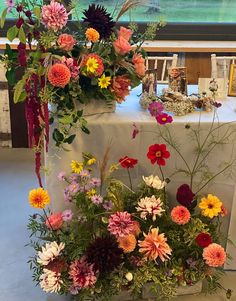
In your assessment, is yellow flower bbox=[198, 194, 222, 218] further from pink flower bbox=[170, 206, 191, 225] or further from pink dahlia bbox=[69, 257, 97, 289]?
pink dahlia bbox=[69, 257, 97, 289]

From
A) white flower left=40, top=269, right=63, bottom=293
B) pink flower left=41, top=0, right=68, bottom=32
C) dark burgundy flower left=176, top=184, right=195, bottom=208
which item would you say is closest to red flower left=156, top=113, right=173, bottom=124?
dark burgundy flower left=176, top=184, right=195, bottom=208

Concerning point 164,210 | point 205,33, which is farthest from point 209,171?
point 205,33

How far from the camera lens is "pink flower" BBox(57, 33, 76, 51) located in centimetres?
172

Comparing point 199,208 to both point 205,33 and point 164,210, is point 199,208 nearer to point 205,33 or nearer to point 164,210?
point 164,210

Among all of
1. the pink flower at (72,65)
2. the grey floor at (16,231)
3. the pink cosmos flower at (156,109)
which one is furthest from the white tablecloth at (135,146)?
the grey floor at (16,231)

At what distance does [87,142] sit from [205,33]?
2.40 m

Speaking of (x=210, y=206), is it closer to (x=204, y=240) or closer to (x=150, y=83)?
(x=204, y=240)

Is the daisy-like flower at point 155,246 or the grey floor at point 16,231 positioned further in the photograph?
the grey floor at point 16,231

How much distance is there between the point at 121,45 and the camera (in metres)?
1.78

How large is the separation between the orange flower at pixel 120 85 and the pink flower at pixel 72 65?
0.19 m

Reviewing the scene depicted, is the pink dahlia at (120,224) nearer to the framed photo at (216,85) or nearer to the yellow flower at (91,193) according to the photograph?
the yellow flower at (91,193)

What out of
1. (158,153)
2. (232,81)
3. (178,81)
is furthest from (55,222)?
(232,81)

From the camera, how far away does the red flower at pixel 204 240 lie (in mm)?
1810

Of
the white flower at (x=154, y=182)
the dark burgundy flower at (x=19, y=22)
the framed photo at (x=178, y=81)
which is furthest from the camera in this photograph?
the framed photo at (x=178, y=81)
